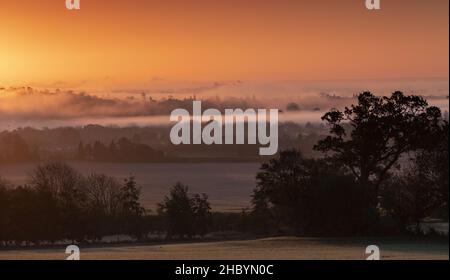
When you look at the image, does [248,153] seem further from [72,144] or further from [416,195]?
[416,195]

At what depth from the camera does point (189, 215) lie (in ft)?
148

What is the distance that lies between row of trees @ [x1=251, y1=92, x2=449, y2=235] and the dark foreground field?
2.12 meters

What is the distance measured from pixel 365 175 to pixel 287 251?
45.7ft

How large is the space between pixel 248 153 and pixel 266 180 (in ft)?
60.1

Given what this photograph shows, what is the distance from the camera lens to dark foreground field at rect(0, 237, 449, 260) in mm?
27609

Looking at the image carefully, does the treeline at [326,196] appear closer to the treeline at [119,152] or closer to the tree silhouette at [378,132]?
the tree silhouette at [378,132]

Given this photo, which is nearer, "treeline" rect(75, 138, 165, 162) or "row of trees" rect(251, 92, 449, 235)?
"row of trees" rect(251, 92, 449, 235)

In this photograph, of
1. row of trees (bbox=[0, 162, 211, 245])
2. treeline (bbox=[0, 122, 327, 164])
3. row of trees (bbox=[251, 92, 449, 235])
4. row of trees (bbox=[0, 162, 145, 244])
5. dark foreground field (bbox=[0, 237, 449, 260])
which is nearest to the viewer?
dark foreground field (bbox=[0, 237, 449, 260])
